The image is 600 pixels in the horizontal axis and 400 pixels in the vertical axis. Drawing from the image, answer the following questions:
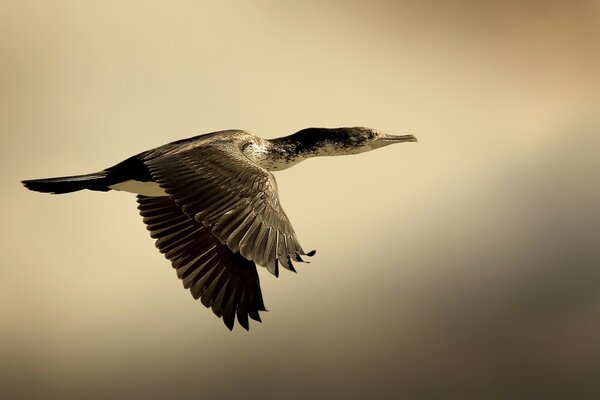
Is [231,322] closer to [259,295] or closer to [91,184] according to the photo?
[259,295]

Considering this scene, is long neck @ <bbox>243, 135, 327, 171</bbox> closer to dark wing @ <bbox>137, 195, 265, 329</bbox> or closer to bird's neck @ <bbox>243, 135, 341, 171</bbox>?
bird's neck @ <bbox>243, 135, 341, 171</bbox>

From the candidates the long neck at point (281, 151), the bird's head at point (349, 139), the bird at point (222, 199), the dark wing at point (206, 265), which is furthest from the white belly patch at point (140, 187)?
the bird's head at point (349, 139)

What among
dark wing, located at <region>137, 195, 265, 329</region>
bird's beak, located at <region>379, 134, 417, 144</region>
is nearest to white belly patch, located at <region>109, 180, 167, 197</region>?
dark wing, located at <region>137, 195, 265, 329</region>

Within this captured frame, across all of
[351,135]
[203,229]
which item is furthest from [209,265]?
[351,135]

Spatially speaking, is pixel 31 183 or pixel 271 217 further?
pixel 31 183

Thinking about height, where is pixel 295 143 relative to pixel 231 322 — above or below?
above

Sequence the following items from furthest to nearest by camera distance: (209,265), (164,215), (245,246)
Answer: (164,215)
(209,265)
(245,246)
